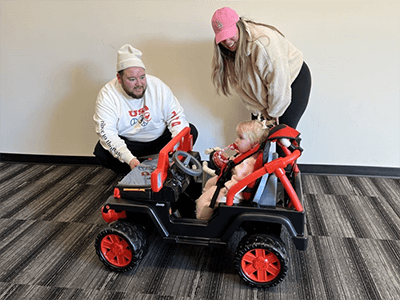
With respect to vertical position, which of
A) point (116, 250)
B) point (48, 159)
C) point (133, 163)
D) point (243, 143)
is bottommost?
point (48, 159)

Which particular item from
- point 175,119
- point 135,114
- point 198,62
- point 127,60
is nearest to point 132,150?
point 135,114

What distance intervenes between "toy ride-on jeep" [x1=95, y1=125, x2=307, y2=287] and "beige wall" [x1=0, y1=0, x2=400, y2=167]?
1.17 metres

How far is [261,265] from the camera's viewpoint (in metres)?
1.77

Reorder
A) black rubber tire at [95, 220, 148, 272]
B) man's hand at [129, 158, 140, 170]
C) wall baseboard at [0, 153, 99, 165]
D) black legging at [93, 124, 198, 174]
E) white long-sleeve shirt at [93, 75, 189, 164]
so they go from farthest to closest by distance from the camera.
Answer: wall baseboard at [0, 153, 99, 165], black legging at [93, 124, 198, 174], white long-sleeve shirt at [93, 75, 189, 164], man's hand at [129, 158, 140, 170], black rubber tire at [95, 220, 148, 272]

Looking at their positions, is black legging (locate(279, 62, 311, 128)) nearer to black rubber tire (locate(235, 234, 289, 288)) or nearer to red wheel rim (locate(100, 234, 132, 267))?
black rubber tire (locate(235, 234, 289, 288))

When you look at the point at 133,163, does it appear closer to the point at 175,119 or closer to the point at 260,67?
the point at 175,119

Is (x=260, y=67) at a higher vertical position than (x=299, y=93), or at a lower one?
higher

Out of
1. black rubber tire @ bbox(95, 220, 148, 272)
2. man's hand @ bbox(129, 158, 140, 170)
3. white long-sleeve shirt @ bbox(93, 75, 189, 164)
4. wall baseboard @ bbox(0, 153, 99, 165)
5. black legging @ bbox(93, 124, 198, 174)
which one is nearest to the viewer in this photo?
black rubber tire @ bbox(95, 220, 148, 272)

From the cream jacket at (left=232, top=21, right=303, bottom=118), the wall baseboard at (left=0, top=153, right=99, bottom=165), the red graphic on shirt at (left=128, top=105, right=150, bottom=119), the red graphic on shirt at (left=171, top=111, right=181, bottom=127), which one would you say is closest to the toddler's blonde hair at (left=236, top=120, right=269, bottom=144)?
the cream jacket at (left=232, top=21, right=303, bottom=118)

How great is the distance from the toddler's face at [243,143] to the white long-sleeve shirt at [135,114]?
0.82m

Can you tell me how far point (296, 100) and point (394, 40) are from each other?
3.12ft

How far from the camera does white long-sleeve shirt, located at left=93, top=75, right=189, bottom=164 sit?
259cm

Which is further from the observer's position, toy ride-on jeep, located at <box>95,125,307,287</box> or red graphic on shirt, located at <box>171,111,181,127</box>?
red graphic on shirt, located at <box>171,111,181,127</box>

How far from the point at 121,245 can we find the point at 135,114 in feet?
3.70
